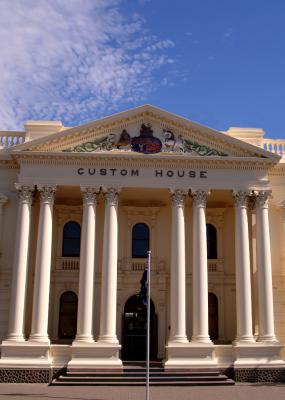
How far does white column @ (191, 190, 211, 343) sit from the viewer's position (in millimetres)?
24734

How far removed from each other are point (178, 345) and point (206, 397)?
16.4 feet

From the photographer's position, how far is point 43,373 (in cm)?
2355

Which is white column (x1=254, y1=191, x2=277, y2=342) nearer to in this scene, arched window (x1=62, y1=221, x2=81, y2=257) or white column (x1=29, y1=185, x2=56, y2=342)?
arched window (x1=62, y1=221, x2=81, y2=257)

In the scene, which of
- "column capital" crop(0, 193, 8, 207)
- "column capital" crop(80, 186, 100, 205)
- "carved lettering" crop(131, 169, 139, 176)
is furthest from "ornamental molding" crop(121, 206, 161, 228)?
"column capital" crop(0, 193, 8, 207)

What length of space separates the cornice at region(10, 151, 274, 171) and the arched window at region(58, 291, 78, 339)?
7.05 meters

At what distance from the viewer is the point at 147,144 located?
1040 inches

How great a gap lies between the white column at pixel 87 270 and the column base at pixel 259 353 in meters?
6.72

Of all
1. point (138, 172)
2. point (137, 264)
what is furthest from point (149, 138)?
point (137, 264)

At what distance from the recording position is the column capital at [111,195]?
2586cm

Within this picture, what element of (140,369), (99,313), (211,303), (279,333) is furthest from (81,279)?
(279,333)

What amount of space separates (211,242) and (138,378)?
9.10 m

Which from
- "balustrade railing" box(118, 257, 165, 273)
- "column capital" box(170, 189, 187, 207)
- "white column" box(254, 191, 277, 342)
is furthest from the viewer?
"balustrade railing" box(118, 257, 165, 273)

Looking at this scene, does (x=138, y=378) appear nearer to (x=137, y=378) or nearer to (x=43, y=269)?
(x=137, y=378)

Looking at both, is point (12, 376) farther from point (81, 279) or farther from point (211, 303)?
point (211, 303)
